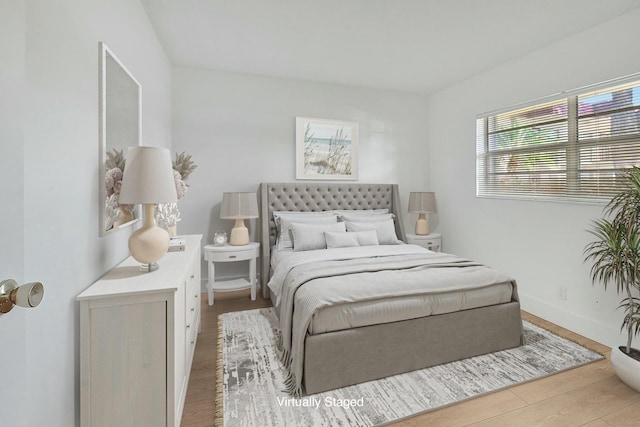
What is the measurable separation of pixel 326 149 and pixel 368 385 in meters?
2.97

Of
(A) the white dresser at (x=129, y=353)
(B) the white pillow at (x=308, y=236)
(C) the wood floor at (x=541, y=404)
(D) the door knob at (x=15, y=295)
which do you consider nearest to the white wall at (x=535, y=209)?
(C) the wood floor at (x=541, y=404)

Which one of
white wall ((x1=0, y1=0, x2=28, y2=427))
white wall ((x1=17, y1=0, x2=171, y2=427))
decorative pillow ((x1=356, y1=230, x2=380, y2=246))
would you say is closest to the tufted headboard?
decorative pillow ((x1=356, y1=230, x2=380, y2=246))

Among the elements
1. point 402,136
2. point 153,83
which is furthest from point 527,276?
point 153,83

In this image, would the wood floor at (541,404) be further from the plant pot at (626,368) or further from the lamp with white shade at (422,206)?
the lamp with white shade at (422,206)

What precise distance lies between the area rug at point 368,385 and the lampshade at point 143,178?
127 centimetres

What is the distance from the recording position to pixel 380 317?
209cm

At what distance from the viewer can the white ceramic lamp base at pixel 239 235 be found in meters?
3.59

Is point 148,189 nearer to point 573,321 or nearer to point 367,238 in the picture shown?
point 367,238

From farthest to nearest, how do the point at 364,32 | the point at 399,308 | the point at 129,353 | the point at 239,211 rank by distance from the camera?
1. the point at 239,211
2. the point at 364,32
3. the point at 399,308
4. the point at 129,353

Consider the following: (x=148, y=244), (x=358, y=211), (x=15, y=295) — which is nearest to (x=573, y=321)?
(x=358, y=211)

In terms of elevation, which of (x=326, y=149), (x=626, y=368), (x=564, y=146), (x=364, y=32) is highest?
(x=364, y=32)

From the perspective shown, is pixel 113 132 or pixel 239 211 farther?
pixel 239 211

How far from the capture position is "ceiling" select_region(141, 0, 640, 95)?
2.41m

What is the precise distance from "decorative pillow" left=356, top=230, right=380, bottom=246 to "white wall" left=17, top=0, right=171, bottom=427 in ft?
7.91
